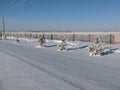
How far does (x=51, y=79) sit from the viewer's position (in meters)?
10.3

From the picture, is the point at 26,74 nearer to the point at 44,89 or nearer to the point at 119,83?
the point at 44,89

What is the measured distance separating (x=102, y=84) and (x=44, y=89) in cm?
208

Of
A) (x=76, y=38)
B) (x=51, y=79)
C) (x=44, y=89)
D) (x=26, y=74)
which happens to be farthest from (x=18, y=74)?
(x=76, y=38)

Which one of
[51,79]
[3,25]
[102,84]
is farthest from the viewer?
[3,25]

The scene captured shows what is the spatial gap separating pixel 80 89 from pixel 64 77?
2.25 m

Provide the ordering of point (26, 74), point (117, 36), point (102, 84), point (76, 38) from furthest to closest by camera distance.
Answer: point (76, 38), point (117, 36), point (26, 74), point (102, 84)

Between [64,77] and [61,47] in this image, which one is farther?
[61,47]

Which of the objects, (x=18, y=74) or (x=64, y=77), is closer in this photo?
(x=64, y=77)

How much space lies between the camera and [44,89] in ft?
28.2

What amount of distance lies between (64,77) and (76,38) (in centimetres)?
3668

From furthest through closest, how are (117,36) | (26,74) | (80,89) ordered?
1. (117,36)
2. (26,74)
3. (80,89)

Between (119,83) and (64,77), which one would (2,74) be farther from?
(119,83)

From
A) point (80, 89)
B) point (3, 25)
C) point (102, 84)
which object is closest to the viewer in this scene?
point (80, 89)

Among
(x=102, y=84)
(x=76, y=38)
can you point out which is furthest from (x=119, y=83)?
(x=76, y=38)
